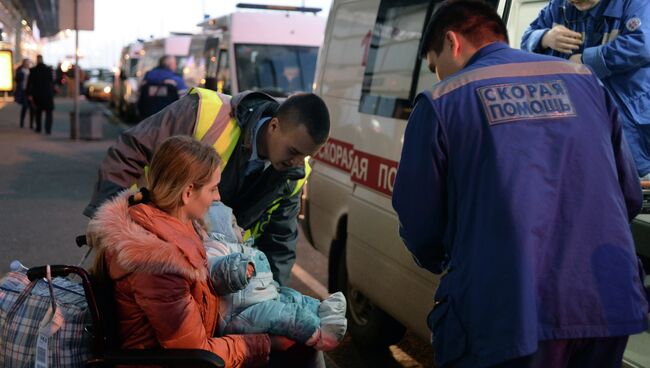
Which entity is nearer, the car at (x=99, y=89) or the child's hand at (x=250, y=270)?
the child's hand at (x=250, y=270)

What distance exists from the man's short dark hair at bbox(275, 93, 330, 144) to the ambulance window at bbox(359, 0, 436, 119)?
1.15m

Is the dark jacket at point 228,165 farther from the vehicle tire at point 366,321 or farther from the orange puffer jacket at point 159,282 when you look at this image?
the vehicle tire at point 366,321

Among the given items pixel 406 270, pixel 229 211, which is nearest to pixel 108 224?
pixel 229 211

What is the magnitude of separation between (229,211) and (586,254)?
1385 millimetres

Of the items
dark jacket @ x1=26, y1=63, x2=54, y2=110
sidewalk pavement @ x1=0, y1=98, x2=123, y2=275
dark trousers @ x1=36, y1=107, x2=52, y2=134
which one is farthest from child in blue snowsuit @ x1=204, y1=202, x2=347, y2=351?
dark trousers @ x1=36, y1=107, x2=52, y2=134

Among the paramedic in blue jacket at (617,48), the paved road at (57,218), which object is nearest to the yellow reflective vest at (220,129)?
the paramedic in blue jacket at (617,48)

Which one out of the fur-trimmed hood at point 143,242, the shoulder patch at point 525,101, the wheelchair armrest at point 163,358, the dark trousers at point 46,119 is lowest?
the dark trousers at point 46,119

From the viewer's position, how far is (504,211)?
2346 millimetres

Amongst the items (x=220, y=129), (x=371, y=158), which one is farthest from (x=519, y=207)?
(x=371, y=158)

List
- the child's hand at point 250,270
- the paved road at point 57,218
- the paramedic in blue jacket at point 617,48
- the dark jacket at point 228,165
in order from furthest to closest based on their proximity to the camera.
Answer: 1. the paved road at point 57,218
2. the paramedic in blue jacket at point 617,48
3. the dark jacket at point 228,165
4. the child's hand at point 250,270

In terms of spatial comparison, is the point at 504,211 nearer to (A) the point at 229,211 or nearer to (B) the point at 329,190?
(A) the point at 229,211

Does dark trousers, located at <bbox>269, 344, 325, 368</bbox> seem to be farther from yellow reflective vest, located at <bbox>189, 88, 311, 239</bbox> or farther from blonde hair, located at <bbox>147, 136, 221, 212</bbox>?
yellow reflective vest, located at <bbox>189, 88, 311, 239</bbox>

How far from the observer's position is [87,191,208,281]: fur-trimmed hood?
2629 millimetres

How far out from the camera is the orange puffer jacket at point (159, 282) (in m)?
2.64
